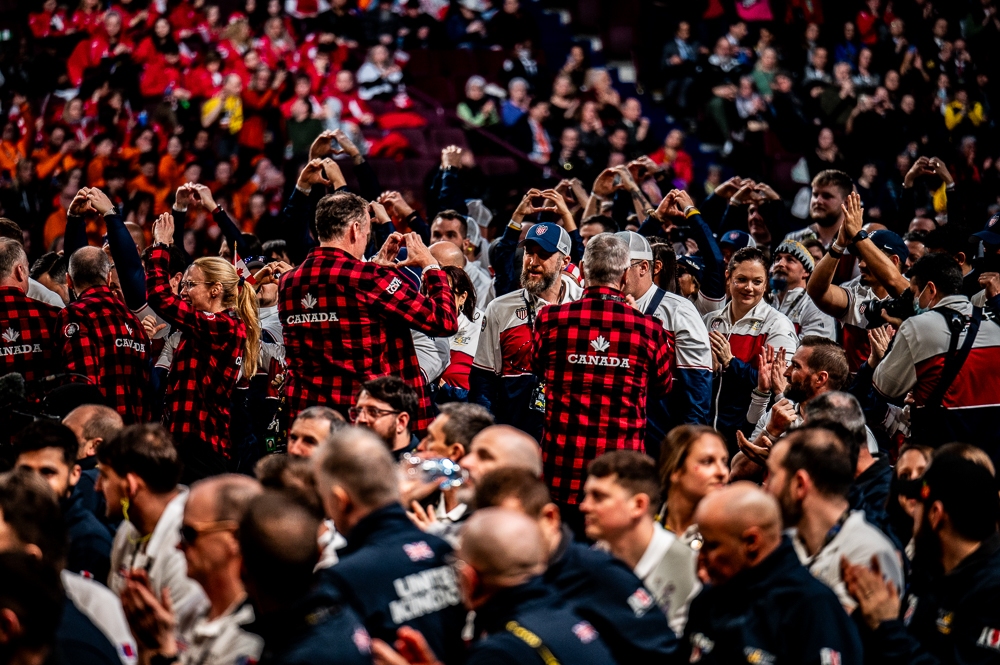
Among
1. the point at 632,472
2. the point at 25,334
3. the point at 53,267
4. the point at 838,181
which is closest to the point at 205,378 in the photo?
the point at 25,334

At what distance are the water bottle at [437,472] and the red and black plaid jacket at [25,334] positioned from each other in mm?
3241

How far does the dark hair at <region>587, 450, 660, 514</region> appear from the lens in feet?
14.4

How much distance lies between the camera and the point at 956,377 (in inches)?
259

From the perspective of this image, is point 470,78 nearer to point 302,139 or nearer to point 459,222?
point 302,139

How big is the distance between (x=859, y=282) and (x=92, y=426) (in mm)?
5607

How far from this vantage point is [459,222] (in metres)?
9.38

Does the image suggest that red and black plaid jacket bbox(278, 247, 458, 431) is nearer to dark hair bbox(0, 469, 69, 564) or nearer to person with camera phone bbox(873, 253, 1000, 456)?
dark hair bbox(0, 469, 69, 564)

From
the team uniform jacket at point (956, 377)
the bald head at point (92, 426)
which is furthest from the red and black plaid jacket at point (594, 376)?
the bald head at point (92, 426)

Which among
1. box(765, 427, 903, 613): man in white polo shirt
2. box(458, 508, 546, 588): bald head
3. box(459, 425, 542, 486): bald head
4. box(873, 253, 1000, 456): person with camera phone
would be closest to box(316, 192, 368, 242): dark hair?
box(459, 425, 542, 486): bald head

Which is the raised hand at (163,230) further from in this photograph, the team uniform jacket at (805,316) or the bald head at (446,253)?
the team uniform jacket at (805,316)

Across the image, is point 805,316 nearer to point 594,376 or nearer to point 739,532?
point 594,376

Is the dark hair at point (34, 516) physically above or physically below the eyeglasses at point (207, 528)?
below

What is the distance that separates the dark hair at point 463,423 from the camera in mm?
5273

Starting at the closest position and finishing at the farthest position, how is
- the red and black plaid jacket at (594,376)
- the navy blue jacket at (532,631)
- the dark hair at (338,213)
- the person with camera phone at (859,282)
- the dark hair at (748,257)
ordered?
1. the navy blue jacket at (532,631)
2. the red and black plaid jacket at (594,376)
3. the dark hair at (338,213)
4. the person with camera phone at (859,282)
5. the dark hair at (748,257)
